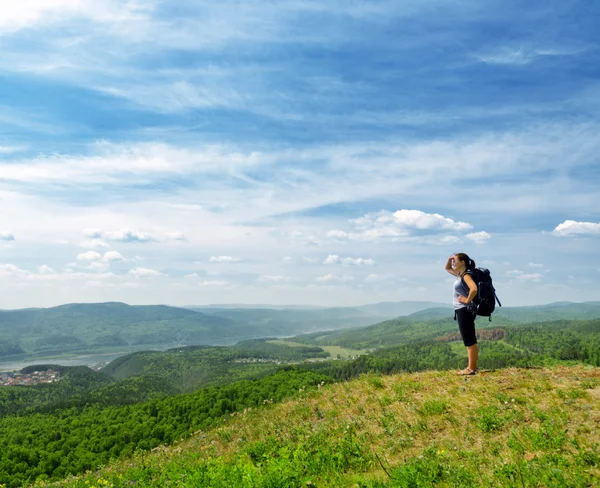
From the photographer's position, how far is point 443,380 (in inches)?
504

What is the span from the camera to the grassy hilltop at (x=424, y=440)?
5996 millimetres

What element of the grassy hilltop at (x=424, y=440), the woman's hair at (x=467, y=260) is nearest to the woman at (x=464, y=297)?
the woman's hair at (x=467, y=260)

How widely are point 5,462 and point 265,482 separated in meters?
44.7

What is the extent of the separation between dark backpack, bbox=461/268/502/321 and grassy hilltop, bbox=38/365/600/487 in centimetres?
225

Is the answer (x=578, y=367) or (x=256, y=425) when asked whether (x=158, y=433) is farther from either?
(x=578, y=367)

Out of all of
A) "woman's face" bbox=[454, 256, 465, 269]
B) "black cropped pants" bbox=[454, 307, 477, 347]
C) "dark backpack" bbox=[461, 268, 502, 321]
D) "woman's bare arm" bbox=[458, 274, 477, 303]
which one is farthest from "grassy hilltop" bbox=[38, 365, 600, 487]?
"woman's face" bbox=[454, 256, 465, 269]

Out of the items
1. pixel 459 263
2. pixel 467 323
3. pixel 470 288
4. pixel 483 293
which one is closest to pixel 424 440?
pixel 467 323

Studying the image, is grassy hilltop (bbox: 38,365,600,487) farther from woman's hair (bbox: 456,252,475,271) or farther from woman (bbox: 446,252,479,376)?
woman's hair (bbox: 456,252,475,271)

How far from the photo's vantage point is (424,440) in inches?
327

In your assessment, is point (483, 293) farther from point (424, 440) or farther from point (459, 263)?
point (424, 440)

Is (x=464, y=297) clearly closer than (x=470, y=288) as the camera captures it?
No

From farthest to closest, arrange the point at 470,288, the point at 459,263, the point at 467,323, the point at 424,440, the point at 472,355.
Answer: the point at 472,355 < the point at 459,263 < the point at 467,323 < the point at 470,288 < the point at 424,440

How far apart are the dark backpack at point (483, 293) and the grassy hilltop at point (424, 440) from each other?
88.5 inches

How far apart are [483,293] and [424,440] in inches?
214
